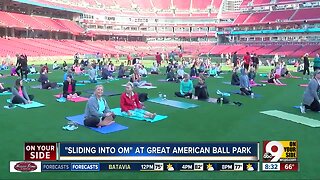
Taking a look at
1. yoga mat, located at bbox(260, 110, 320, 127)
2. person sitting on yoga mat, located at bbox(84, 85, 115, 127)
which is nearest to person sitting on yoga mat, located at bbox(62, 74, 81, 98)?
person sitting on yoga mat, located at bbox(84, 85, 115, 127)

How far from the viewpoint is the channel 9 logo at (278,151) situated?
17.5ft

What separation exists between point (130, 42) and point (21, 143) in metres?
76.6

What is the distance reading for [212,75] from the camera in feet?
79.3

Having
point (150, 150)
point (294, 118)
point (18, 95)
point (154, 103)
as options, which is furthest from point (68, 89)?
point (150, 150)

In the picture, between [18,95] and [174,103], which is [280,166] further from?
[18,95]

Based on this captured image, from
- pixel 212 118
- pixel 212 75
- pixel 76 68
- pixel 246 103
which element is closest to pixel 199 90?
pixel 246 103

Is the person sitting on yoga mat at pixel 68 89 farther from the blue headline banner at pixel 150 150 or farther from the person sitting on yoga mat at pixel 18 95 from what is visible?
the blue headline banner at pixel 150 150

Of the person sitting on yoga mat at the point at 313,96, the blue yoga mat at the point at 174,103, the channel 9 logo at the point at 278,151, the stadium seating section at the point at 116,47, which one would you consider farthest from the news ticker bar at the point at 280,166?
the stadium seating section at the point at 116,47

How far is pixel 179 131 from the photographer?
28.8ft

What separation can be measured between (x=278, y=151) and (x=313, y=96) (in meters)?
6.53

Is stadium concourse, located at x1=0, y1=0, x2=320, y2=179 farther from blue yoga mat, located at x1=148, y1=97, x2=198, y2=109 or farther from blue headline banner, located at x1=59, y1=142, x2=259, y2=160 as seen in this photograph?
blue headline banner, located at x1=59, y1=142, x2=259, y2=160

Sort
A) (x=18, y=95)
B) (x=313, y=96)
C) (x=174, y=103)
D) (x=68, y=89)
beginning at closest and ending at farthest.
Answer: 1. (x=313, y=96)
2. (x=18, y=95)
3. (x=174, y=103)
4. (x=68, y=89)

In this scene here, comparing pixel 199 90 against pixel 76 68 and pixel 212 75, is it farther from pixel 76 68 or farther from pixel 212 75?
pixel 76 68

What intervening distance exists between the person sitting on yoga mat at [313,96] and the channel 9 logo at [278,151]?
5845 millimetres
